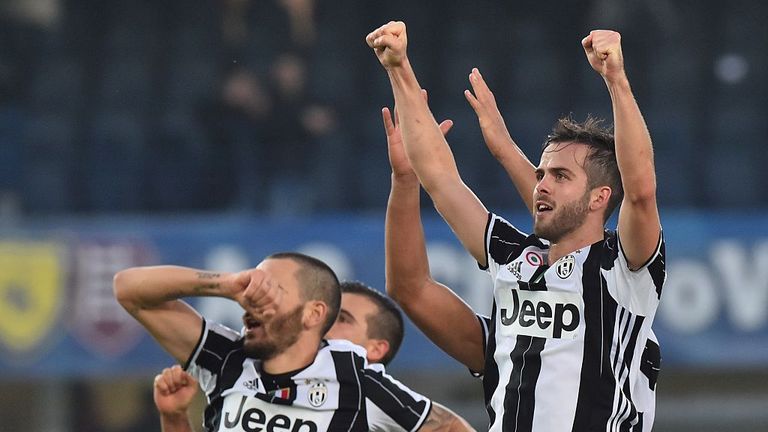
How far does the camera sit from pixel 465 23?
9398mm

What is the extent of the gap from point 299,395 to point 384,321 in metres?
0.63

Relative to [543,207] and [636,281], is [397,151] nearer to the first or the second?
[543,207]

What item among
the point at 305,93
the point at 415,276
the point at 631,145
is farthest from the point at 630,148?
the point at 305,93

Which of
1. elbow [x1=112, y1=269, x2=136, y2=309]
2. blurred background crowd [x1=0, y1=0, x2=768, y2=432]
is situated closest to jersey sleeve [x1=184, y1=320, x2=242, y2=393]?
elbow [x1=112, y1=269, x2=136, y2=309]

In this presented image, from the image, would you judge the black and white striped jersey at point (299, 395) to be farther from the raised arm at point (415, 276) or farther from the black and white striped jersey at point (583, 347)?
the black and white striped jersey at point (583, 347)

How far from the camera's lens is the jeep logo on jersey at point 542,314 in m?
3.44

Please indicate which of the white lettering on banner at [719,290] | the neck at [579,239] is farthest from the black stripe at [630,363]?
the white lettering on banner at [719,290]

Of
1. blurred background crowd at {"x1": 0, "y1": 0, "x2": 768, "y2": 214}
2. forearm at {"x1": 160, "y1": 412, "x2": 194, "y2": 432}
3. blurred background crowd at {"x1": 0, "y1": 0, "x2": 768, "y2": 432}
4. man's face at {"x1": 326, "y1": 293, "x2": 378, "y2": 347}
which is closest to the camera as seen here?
forearm at {"x1": 160, "y1": 412, "x2": 194, "y2": 432}

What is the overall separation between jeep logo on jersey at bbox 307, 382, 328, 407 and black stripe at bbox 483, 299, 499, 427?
17.8 inches

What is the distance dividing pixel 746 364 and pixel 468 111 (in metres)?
2.42

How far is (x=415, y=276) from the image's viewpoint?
3998 millimetres

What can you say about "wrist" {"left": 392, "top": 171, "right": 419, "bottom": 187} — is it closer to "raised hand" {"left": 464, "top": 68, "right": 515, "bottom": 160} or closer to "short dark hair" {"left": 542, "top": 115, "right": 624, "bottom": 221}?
"raised hand" {"left": 464, "top": 68, "right": 515, "bottom": 160}

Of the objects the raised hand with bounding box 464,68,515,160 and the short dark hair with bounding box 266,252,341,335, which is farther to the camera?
the raised hand with bounding box 464,68,515,160

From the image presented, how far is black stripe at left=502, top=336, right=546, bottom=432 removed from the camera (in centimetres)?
343
